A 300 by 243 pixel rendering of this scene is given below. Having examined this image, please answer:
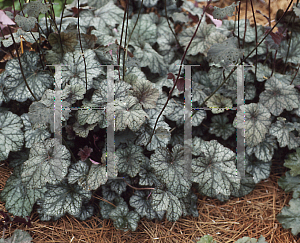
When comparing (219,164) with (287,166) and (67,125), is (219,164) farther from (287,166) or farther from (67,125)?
(67,125)

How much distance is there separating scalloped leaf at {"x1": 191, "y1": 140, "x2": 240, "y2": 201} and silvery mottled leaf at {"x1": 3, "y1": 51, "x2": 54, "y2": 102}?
1.07 meters

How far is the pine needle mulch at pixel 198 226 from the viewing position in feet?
5.07

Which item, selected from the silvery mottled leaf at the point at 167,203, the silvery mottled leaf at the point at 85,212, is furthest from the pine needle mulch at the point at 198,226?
the silvery mottled leaf at the point at 167,203

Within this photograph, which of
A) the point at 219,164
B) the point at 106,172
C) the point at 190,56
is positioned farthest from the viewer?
the point at 190,56

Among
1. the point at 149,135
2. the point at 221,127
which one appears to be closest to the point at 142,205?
the point at 149,135

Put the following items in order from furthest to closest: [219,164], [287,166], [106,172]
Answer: [287,166]
[219,164]
[106,172]

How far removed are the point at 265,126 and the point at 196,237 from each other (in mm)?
780

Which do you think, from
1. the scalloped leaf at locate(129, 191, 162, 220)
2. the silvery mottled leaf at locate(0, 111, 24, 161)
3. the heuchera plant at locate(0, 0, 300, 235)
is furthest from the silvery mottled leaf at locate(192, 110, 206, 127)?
the silvery mottled leaf at locate(0, 111, 24, 161)

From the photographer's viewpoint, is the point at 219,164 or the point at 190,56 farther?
the point at 190,56

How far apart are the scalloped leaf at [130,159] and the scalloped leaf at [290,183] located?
0.95 metres

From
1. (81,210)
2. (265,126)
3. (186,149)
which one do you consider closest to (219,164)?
(186,149)

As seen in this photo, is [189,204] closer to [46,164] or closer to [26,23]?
[46,164]

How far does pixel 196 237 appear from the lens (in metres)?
1.58

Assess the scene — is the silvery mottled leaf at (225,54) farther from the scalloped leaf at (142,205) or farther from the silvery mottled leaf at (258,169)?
the scalloped leaf at (142,205)
